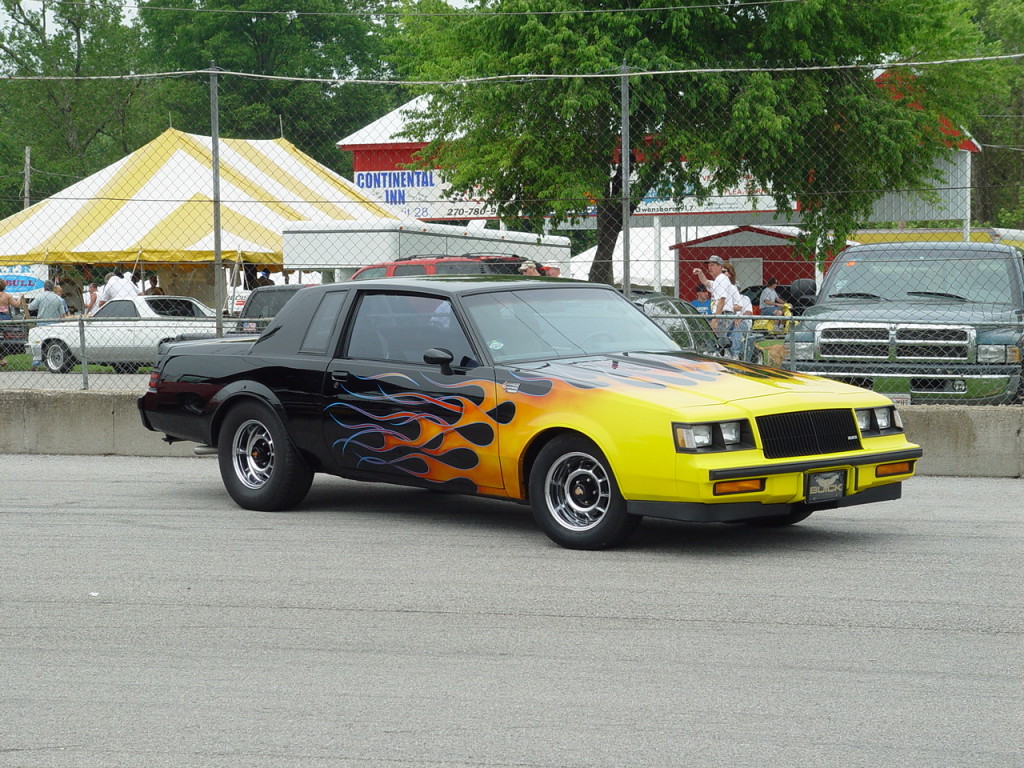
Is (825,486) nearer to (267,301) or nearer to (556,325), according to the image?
(556,325)

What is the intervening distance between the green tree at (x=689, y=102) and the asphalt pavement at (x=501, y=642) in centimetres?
542

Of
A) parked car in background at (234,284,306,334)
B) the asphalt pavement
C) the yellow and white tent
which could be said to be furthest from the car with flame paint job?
the yellow and white tent

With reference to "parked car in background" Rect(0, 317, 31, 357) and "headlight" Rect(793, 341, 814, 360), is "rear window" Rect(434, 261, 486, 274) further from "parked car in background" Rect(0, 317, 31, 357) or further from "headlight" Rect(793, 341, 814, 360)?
"headlight" Rect(793, 341, 814, 360)

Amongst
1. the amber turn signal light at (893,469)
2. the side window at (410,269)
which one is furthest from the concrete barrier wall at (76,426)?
the side window at (410,269)

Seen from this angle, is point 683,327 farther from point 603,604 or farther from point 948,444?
point 603,604

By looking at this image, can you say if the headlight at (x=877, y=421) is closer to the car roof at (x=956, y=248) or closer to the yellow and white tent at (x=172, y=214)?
the car roof at (x=956, y=248)

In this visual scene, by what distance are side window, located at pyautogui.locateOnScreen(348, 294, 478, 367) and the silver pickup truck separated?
3.91 m

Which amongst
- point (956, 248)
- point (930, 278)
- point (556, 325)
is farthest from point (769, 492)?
point (956, 248)

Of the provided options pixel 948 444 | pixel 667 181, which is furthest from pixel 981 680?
pixel 667 181

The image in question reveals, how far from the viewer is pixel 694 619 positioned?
607 cm

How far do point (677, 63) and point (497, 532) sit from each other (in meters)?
17.2

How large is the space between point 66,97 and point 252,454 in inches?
2185

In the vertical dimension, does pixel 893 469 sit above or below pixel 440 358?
below

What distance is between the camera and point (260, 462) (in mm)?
9336
